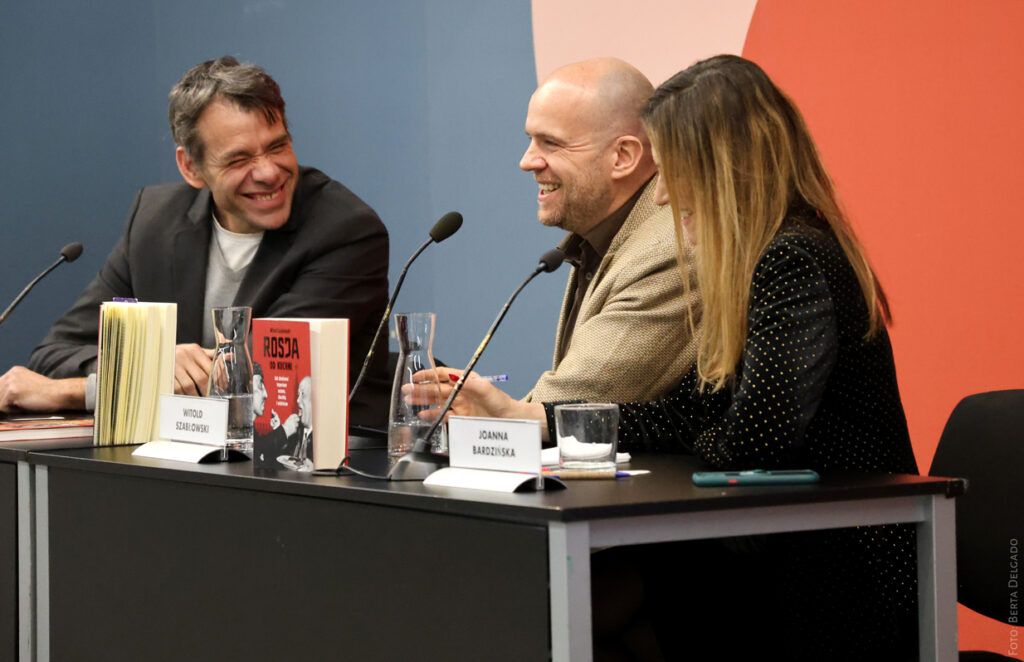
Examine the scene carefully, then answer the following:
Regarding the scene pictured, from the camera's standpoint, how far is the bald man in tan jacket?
6.44 feet

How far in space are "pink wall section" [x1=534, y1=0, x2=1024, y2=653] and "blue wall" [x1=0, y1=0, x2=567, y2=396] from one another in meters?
0.91

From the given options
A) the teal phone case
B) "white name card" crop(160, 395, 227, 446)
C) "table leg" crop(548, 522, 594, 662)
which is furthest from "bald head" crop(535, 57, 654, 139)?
"table leg" crop(548, 522, 594, 662)

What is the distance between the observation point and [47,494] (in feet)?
5.84

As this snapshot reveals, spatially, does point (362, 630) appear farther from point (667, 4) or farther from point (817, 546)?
point (667, 4)

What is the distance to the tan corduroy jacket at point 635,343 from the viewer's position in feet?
6.43

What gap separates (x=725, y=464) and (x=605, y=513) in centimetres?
39

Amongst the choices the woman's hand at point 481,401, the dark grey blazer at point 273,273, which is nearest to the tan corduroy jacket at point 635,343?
the woman's hand at point 481,401

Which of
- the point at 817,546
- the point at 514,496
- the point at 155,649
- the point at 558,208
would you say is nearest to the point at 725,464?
the point at 817,546

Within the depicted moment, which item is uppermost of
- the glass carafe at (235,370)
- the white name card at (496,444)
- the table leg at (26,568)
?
the glass carafe at (235,370)

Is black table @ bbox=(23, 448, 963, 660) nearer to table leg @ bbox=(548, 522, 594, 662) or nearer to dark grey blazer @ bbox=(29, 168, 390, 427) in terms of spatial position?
table leg @ bbox=(548, 522, 594, 662)

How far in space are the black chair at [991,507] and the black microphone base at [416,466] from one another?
0.77m

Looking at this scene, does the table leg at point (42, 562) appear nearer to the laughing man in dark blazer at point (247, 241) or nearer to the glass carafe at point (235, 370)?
the glass carafe at point (235, 370)

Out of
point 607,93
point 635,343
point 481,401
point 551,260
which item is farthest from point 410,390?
point 607,93

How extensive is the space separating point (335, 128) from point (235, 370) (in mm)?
2204
